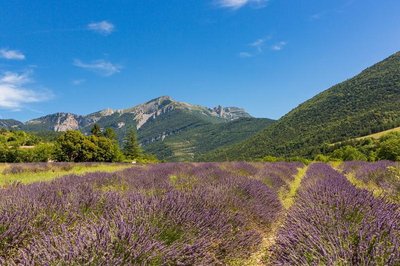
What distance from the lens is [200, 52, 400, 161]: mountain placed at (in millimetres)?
76500

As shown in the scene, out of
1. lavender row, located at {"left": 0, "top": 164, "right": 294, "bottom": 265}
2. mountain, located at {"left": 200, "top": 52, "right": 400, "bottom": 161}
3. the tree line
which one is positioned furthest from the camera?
mountain, located at {"left": 200, "top": 52, "right": 400, "bottom": 161}

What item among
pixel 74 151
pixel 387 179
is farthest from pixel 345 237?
pixel 74 151

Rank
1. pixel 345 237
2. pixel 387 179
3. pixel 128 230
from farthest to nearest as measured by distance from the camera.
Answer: pixel 387 179, pixel 345 237, pixel 128 230

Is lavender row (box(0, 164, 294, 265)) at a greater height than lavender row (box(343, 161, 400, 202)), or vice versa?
lavender row (box(0, 164, 294, 265))

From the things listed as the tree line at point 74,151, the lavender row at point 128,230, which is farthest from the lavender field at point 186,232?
the tree line at point 74,151

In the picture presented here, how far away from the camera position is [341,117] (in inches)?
3629

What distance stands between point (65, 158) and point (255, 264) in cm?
4488

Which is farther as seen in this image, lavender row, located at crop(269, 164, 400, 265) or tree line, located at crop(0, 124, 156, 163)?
tree line, located at crop(0, 124, 156, 163)

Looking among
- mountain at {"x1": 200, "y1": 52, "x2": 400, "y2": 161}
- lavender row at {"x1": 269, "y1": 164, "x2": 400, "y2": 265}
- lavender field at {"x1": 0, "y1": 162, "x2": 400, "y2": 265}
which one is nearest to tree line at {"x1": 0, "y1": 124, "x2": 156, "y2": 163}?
lavender field at {"x1": 0, "y1": 162, "x2": 400, "y2": 265}

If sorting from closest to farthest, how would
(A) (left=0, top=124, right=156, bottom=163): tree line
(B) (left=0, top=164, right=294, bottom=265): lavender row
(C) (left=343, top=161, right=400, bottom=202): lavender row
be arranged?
(B) (left=0, top=164, right=294, bottom=265): lavender row
(C) (left=343, top=161, right=400, bottom=202): lavender row
(A) (left=0, top=124, right=156, bottom=163): tree line

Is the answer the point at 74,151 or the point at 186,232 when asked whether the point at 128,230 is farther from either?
the point at 74,151

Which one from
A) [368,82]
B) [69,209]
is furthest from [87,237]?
[368,82]

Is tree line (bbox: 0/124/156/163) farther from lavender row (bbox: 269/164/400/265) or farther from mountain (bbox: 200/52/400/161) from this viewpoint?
lavender row (bbox: 269/164/400/265)

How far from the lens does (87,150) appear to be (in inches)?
1784
